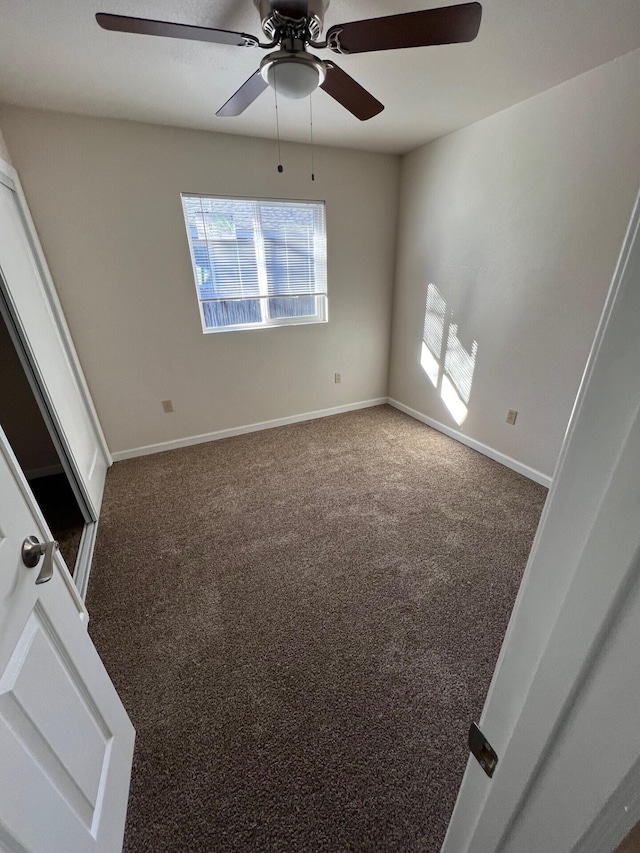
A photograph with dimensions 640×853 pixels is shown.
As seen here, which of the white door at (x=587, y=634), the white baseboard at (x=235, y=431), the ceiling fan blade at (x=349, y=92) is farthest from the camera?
the white baseboard at (x=235, y=431)

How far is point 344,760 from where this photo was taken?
1.13 metres

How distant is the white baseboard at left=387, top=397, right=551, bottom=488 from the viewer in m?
2.54

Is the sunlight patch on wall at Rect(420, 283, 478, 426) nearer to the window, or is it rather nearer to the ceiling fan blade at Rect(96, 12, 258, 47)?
the window

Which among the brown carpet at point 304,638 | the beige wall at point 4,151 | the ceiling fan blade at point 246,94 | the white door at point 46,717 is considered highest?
the ceiling fan blade at point 246,94

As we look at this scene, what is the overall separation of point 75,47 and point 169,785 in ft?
9.40

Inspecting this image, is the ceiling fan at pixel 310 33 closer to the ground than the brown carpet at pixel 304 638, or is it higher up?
higher up

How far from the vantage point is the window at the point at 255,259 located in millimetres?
2744

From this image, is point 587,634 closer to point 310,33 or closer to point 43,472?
point 310,33

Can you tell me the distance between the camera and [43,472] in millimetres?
2824

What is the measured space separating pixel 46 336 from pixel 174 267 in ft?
3.42

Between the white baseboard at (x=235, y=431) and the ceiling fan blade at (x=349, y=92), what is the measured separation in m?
2.41

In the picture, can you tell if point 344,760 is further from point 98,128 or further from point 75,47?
point 98,128

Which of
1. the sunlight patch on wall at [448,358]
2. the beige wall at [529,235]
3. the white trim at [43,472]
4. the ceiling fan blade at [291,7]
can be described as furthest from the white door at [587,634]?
the white trim at [43,472]

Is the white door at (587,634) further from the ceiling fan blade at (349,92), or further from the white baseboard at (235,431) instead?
the white baseboard at (235,431)
